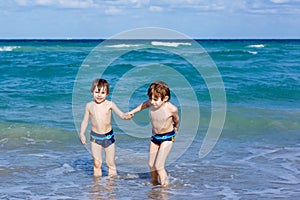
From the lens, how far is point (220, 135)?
30.7 feet

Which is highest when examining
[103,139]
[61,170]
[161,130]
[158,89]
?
[158,89]

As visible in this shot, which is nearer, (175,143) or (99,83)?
(99,83)

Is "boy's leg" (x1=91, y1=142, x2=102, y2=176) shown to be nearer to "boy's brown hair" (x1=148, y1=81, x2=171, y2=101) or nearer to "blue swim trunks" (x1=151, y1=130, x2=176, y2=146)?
"blue swim trunks" (x1=151, y1=130, x2=176, y2=146)

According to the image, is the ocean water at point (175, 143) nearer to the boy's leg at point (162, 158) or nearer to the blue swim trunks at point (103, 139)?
the boy's leg at point (162, 158)

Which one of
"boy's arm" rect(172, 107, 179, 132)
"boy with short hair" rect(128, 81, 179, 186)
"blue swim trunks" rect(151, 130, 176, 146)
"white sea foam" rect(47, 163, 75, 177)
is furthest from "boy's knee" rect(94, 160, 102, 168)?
"boy's arm" rect(172, 107, 179, 132)

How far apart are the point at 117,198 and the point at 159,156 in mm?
762

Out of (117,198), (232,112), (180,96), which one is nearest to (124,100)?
(180,96)

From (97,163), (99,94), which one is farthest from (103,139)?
(99,94)

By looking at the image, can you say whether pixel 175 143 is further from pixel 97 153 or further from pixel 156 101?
pixel 156 101

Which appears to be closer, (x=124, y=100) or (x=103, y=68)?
(x=124, y=100)

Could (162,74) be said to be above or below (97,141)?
above

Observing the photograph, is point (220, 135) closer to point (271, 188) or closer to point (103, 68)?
point (271, 188)

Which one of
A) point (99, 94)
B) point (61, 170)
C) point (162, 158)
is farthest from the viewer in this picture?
point (61, 170)

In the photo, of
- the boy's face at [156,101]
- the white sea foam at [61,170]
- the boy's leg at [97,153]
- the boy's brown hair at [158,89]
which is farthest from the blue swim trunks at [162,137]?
the white sea foam at [61,170]
